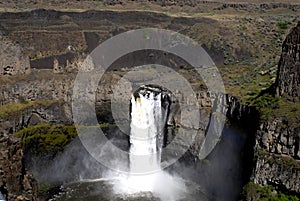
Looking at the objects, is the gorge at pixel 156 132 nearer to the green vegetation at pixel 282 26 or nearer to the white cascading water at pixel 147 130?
the white cascading water at pixel 147 130

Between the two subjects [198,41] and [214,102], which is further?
[198,41]

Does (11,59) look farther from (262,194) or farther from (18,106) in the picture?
(262,194)

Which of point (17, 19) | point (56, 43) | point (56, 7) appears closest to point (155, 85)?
point (56, 43)

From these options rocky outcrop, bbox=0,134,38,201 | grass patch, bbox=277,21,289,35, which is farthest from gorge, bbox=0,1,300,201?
grass patch, bbox=277,21,289,35

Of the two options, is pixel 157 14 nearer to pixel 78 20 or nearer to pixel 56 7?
pixel 78 20

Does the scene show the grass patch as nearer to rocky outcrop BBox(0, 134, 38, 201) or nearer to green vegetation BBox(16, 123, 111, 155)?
green vegetation BBox(16, 123, 111, 155)

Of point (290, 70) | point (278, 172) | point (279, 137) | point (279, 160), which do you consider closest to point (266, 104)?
point (290, 70)

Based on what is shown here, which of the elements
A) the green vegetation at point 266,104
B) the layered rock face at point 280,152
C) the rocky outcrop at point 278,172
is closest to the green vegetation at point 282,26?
the green vegetation at point 266,104
